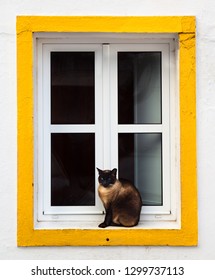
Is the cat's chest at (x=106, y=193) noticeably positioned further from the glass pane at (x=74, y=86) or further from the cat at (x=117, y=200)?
the glass pane at (x=74, y=86)

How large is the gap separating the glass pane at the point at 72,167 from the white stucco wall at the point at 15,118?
1.08 ft

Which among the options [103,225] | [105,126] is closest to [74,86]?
[105,126]

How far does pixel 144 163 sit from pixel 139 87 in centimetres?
55

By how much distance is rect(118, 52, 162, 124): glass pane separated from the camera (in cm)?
484

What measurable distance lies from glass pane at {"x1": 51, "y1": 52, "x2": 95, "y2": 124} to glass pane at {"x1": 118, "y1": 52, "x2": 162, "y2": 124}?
8.5 inches

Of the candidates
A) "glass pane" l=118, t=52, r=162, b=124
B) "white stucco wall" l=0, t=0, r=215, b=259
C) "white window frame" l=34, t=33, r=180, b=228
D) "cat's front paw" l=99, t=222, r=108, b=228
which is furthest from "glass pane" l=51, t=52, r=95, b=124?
"cat's front paw" l=99, t=222, r=108, b=228

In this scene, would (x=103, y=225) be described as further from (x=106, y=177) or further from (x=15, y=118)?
(x=15, y=118)

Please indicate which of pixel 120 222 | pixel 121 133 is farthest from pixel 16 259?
pixel 121 133

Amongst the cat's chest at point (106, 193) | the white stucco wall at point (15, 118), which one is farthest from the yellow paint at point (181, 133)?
the cat's chest at point (106, 193)

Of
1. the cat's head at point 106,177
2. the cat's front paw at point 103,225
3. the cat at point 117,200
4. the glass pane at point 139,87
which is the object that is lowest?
the cat's front paw at point 103,225

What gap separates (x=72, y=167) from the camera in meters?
4.85

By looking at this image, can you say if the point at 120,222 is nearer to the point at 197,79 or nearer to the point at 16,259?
the point at 16,259

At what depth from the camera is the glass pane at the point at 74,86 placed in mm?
4828
